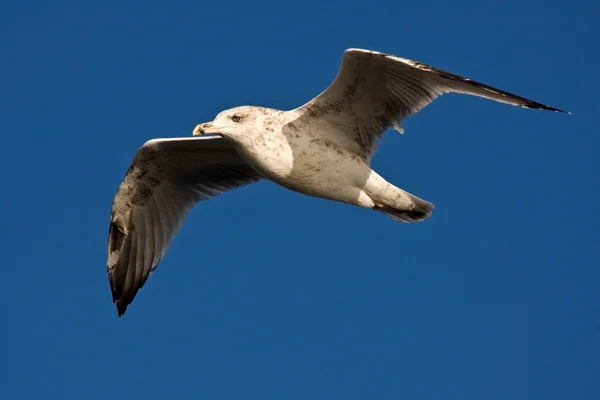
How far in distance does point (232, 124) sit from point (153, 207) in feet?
7.40

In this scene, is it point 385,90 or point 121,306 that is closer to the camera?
point 385,90

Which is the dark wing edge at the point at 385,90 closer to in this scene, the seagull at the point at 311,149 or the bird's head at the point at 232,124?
the seagull at the point at 311,149

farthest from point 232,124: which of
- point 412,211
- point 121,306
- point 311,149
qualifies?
point 121,306

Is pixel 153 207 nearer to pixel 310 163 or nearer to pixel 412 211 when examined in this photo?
pixel 310 163

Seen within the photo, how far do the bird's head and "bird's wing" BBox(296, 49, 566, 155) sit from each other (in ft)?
1.67

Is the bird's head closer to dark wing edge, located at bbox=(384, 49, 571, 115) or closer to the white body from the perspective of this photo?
the white body

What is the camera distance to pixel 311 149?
8812mm

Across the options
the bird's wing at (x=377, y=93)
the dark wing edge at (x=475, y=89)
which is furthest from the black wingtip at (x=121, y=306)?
the dark wing edge at (x=475, y=89)

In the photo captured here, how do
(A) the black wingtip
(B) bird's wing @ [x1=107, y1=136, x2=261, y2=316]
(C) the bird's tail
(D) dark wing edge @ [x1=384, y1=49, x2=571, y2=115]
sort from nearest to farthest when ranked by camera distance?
1. (D) dark wing edge @ [x1=384, y1=49, x2=571, y2=115]
2. (C) the bird's tail
3. (B) bird's wing @ [x1=107, y1=136, x2=261, y2=316]
4. (A) the black wingtip

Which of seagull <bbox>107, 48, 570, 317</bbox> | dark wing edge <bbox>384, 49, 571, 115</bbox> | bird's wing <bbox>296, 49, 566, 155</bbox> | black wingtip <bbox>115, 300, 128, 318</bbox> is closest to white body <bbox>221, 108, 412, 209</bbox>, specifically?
seagull <bbox>107, 48, 570, 317</bbox>

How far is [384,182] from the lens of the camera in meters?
9.19

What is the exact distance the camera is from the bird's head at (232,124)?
8.54m

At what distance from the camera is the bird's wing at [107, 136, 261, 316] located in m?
10.3

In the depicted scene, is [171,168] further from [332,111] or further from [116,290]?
[332,111]
